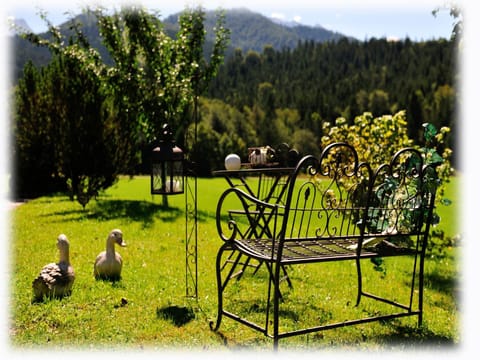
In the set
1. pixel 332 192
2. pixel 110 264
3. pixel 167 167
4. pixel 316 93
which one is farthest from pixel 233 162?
pixel 316 93

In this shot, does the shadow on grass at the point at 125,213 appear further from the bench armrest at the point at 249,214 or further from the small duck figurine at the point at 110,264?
the bench armrest at the point at 249,214

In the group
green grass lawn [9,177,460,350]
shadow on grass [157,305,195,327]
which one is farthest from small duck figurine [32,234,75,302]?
shadow on grass [157,305,195,327]

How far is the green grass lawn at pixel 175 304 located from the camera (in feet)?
13.0

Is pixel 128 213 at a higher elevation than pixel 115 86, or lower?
lower

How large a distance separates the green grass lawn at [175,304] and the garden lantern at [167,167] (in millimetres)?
1126

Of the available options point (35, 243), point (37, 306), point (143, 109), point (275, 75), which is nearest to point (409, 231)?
point (37, 306)

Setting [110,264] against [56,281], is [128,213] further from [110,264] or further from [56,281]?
[56,281]

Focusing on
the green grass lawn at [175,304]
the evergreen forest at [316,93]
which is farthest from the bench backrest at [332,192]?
the evergreen forest at [316,93]

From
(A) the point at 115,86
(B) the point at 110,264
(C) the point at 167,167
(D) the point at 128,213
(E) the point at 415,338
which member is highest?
(A) the point at 115,86

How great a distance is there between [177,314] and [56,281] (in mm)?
1319

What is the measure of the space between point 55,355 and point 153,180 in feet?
6.84

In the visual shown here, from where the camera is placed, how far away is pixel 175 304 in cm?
487

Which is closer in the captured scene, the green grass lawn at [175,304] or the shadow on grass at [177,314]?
the green grass lawn at [175,304]

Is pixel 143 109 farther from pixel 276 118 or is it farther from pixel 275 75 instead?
pixel 275 75
